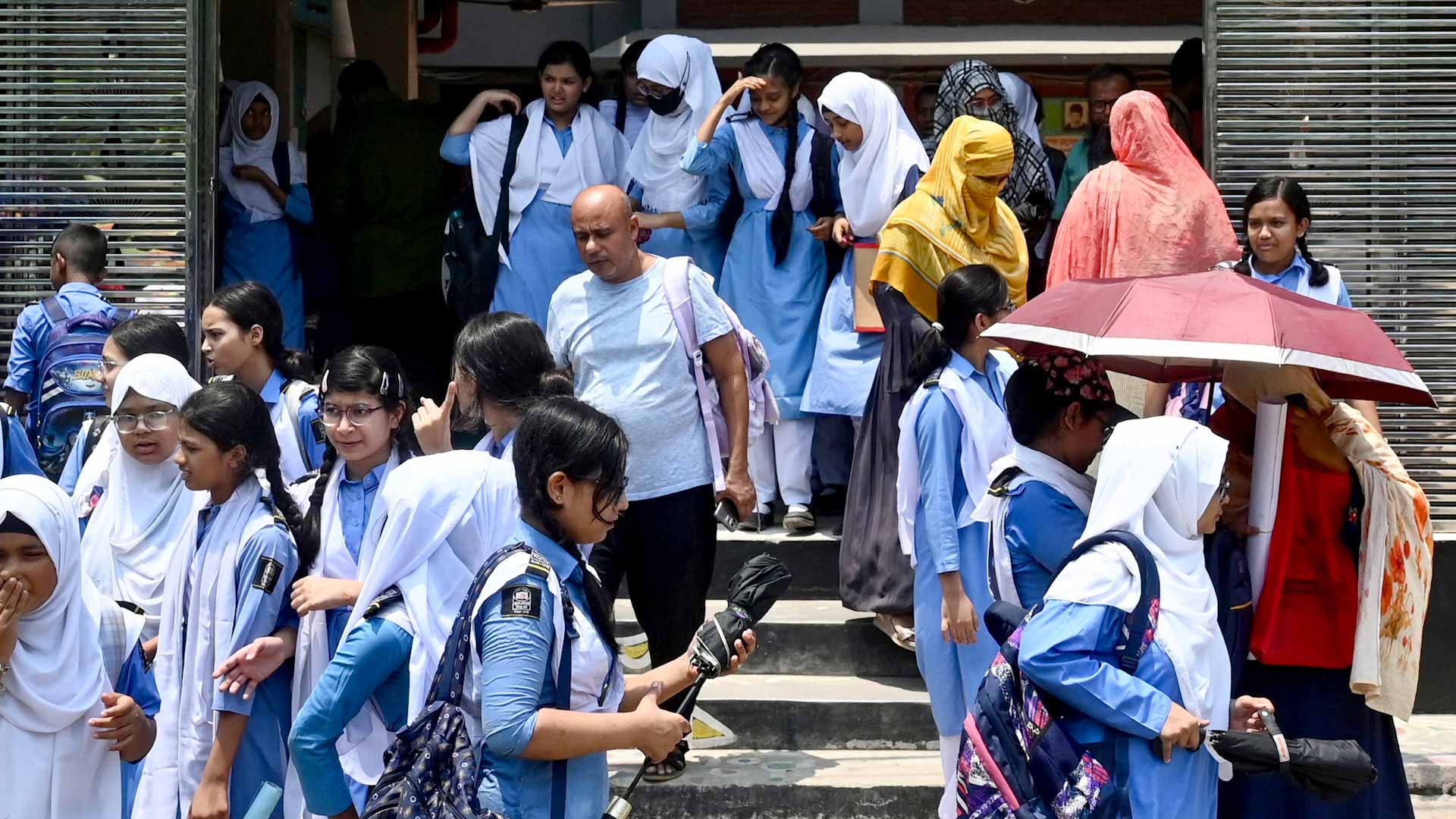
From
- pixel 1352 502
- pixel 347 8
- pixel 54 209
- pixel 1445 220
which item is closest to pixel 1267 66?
pixel 1445 220

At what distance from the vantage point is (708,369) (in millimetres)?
5957

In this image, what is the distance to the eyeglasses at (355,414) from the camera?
4.65 metres

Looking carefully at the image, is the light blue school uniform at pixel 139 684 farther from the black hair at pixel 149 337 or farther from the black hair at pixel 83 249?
the black hair at pixel 83 249

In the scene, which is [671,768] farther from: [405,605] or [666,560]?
[405,605]

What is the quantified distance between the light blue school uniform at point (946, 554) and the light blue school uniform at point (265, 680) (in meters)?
1.77

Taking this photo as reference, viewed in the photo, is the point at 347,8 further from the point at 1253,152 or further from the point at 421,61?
the point at 1253,152

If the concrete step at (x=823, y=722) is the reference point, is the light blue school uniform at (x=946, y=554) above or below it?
above

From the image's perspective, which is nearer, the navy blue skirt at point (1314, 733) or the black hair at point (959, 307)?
the navy blue skirt at point (1314, 733)

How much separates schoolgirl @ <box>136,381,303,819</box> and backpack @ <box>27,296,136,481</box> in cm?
203

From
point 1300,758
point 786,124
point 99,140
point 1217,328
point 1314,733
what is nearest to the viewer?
point 1300,758

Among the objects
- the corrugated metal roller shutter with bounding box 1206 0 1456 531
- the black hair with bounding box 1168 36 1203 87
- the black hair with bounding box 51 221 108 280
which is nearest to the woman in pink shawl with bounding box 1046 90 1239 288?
the corrugated metal roller shutter with bounding box 1206 0 1456 531

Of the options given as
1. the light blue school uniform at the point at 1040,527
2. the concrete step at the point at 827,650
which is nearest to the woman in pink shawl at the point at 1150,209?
the concrete step at the point at 827,650

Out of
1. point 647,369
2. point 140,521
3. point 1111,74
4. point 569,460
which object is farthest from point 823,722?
point 1111,74

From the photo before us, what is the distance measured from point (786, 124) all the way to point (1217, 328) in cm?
338
